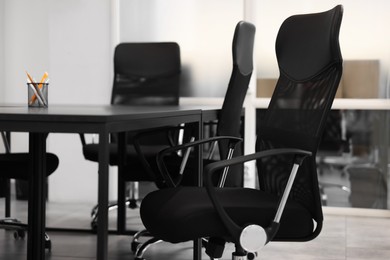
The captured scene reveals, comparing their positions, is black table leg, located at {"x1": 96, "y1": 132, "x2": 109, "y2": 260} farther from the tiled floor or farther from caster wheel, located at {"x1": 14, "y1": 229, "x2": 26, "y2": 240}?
caster wheel, located at {"x1": 14, "y1": 229, "x2": 26, "y2": 240}

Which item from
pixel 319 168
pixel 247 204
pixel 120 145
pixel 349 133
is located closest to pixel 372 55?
pixel 349 133

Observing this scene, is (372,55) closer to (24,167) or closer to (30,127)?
(24,167)

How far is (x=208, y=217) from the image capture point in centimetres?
206

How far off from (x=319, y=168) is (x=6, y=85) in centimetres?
261

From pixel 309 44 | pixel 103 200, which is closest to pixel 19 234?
pixel 103 200

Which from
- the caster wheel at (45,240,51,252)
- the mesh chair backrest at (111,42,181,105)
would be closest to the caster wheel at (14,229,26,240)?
the caster wheel at (45,240,51,252)

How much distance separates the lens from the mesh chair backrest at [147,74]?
435 centimetres

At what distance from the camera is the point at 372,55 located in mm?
4727

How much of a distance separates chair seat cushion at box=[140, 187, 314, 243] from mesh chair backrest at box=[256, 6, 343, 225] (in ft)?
0.27

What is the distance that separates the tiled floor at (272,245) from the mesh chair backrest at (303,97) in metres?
1.20

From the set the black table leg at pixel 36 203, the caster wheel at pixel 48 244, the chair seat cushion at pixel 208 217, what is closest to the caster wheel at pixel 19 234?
the caster wheel at pixel 48 244

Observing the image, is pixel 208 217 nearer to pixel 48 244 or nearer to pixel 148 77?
pixel 48 244

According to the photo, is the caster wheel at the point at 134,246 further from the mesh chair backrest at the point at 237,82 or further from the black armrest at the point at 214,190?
the black armrest at the point at 214,190

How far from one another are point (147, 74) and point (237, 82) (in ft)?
4.27
